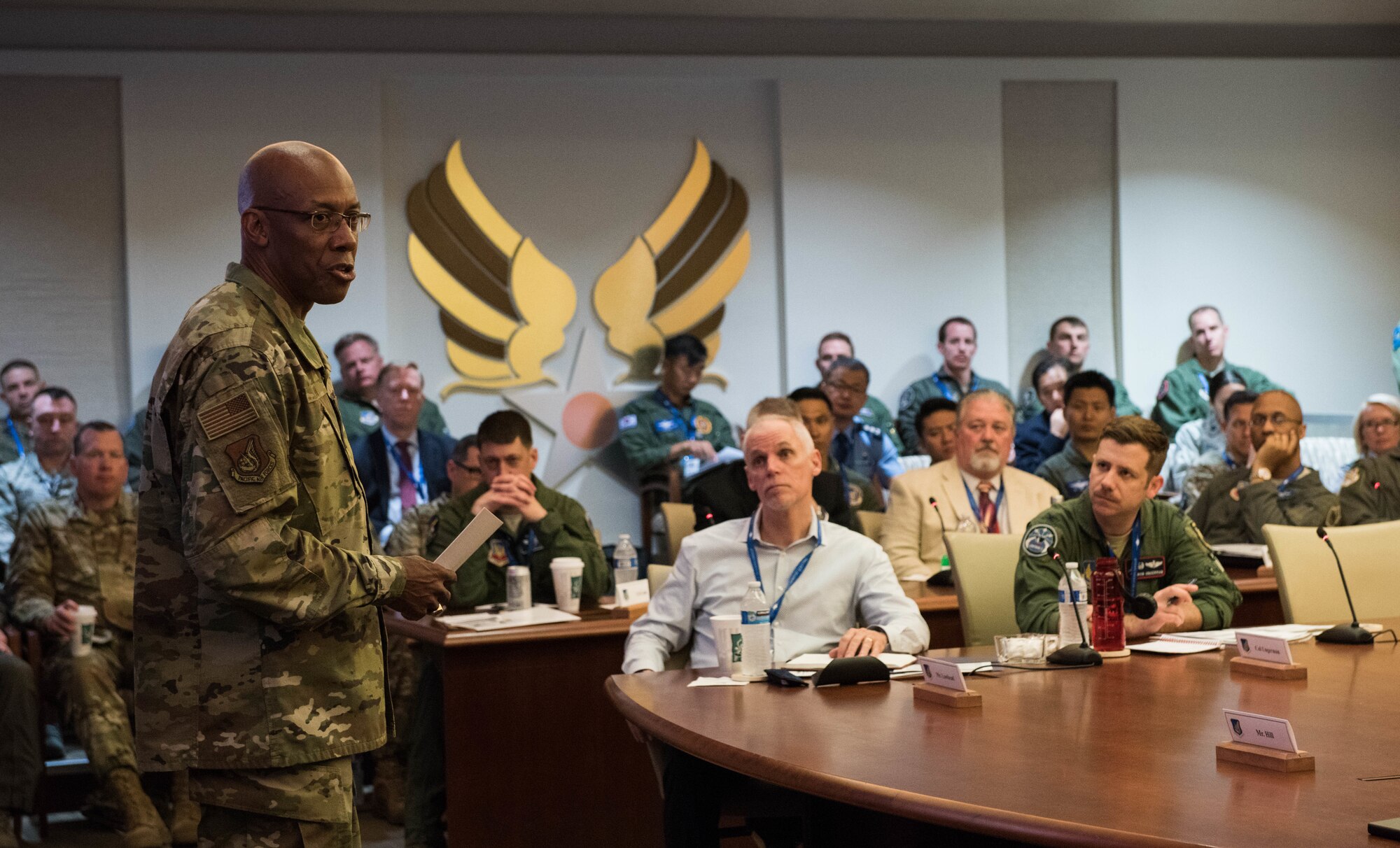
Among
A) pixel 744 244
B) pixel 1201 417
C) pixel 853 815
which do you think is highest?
pixel 744 244

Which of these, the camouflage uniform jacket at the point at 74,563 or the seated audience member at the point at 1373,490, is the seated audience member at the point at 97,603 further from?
the seated audience member at the point at 1373,490

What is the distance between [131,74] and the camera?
7.57 m

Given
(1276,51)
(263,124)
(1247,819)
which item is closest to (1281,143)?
(1276,51)

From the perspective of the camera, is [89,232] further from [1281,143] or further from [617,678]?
[1281,143]

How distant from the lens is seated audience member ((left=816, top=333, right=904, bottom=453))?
7984 mm

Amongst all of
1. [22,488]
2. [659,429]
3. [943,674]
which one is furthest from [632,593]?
[659,429]

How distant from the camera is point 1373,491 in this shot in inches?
207

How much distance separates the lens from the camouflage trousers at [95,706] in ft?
14.1

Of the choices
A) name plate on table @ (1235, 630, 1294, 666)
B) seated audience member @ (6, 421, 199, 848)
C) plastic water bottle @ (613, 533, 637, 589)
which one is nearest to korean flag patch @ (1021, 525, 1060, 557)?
name plate on table @ (1235, 630, 1294, 666)

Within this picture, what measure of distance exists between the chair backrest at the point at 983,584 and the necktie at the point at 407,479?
156 inches

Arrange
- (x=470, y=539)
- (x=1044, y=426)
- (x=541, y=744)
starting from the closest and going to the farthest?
(x=470, y=539), (x=541, y=744), (x=1044, y=426)

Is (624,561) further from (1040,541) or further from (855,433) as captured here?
(855,433)

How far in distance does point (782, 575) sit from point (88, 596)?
2830mm

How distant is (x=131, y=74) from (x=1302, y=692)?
722 cm
